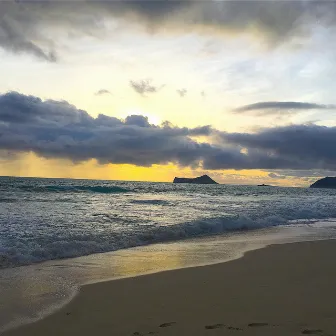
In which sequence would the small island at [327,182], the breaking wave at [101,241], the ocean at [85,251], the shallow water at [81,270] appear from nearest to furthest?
the shallow water at [81,270], the ocean at [85,251], the breaking wave at [101,241], the small island at [327,182]

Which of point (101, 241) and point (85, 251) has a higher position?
point (101, 241)

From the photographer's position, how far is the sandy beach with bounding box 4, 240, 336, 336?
15.3ft

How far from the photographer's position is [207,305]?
554 centimetres

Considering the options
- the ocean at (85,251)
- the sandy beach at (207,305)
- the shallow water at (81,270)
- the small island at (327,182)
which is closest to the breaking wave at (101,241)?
the ocean at (85,251)

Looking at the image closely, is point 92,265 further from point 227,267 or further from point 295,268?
point 295,268

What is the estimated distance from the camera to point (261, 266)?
845 centimetres

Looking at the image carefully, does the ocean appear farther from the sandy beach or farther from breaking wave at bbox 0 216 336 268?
the sandy beach

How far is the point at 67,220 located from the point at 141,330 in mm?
11067

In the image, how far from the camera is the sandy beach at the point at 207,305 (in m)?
4.66

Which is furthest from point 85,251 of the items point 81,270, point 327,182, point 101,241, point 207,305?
point 327,182

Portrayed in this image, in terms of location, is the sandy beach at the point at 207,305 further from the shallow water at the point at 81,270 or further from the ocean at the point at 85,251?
the ocean at the point at 85,251

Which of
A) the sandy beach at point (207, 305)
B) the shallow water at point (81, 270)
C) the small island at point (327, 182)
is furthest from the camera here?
the small island at point (327, 182)

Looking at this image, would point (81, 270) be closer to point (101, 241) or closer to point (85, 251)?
point (85, 251)

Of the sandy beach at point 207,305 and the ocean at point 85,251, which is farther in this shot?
the ocean at point 85,251
